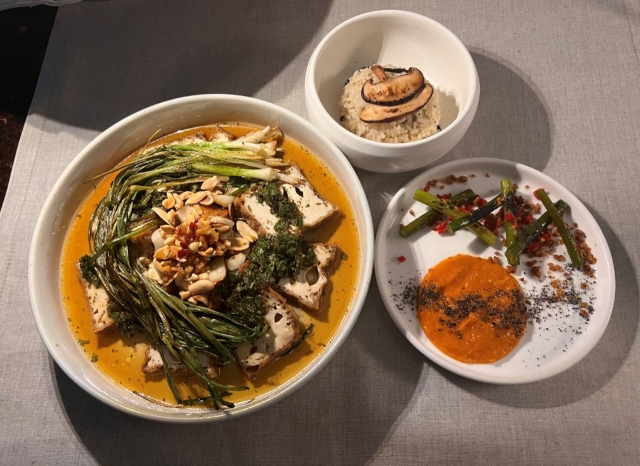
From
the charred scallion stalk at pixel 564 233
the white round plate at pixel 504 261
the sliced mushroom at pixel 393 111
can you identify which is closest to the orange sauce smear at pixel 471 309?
the white round plate at pixel 504 261

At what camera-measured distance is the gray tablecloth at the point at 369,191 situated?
2137 millimetres

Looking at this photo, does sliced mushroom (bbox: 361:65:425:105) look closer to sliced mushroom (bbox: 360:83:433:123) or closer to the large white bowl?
sliced mushroom (bbox: 360:83:433:123)

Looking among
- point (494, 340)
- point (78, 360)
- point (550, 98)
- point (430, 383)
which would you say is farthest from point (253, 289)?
point (550, 98)

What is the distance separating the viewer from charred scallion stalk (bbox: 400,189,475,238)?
91.0 inches

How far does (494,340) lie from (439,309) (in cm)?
29

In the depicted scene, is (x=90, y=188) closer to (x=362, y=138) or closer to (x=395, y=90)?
(x=362, y=138)

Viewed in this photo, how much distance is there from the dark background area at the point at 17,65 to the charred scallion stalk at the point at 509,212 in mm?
2748

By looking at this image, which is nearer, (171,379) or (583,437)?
(171,379)

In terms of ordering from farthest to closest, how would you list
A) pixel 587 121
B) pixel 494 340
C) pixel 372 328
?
pixel 587 121, pixel 372 328, pixel 494 340

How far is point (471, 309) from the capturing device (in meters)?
2.18

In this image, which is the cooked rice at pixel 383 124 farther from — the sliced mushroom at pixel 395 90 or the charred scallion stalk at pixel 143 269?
the charred scallion stalk at pixel 143 269

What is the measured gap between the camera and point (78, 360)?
1912mm

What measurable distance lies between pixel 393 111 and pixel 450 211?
58 cm

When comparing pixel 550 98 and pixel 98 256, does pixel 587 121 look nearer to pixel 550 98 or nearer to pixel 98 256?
pixel 550 98
